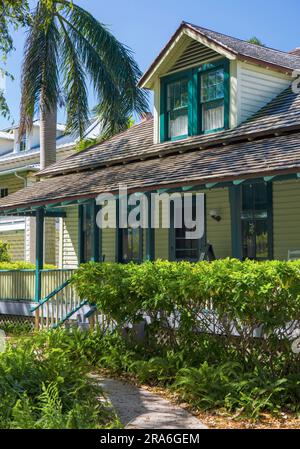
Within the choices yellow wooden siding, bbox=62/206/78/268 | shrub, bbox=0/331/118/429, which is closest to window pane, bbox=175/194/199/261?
yellow wooden siding, bbox=62/206/78/268

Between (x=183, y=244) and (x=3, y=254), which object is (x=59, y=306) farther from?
(x=3, y=254)

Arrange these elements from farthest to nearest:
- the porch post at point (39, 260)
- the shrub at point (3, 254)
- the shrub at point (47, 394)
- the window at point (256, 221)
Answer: the shrub at point (3, 254) < the porch post at point (39, 260) < the window at point (256, 221) < the shrub at point (47, 394)

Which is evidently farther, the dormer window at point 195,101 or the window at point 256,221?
the dormer window at point 195,101

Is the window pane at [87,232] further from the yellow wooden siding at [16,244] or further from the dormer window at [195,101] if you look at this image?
the yellow wooden siding at [16,244]

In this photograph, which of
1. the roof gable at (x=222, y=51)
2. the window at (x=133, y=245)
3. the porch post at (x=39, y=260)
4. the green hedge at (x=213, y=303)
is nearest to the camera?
the green hedge at (x=213, y=303)

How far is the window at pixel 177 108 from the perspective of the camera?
16344mm

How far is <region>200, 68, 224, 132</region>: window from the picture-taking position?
50.8ft

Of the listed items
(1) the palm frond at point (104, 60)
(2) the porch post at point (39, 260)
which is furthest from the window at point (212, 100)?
(1) the palm frond at point (104, 60)

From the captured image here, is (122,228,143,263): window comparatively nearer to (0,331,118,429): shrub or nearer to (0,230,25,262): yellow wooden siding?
(0,331,118,429): shrub

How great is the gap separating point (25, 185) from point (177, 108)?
1774cm

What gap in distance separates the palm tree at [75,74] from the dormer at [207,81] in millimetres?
6191

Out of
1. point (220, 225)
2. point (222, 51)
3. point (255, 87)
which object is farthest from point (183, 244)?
point (222, 51)

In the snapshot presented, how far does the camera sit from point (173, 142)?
53.6 ft

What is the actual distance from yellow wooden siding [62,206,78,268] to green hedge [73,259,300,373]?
9613mm
